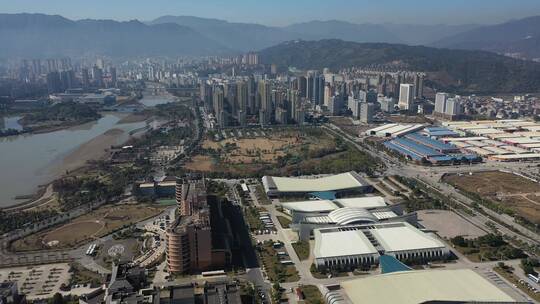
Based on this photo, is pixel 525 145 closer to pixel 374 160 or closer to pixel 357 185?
pixel 374 160

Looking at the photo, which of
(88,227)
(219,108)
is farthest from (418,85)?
(88,227)

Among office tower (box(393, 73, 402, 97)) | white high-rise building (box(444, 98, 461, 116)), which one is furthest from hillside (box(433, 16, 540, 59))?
white high-rise building (box(444, 98, 461, 116))

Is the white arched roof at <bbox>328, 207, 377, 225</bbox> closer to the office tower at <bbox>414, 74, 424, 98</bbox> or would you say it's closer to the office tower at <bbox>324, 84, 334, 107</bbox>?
the office tower at <bbox>324, 84, 334, 107</bbox>

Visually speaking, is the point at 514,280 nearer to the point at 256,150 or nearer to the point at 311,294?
the point at 311,294

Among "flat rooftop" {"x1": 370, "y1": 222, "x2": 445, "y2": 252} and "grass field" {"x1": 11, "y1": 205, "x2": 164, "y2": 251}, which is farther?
"grass field" {"x1": 11, "y1": 205, "x2": 164, "y2": 251}

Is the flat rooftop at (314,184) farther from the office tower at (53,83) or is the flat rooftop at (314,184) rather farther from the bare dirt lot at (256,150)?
the office tower at (53,83)

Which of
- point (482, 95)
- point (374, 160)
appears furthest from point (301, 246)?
point (482, 95)
